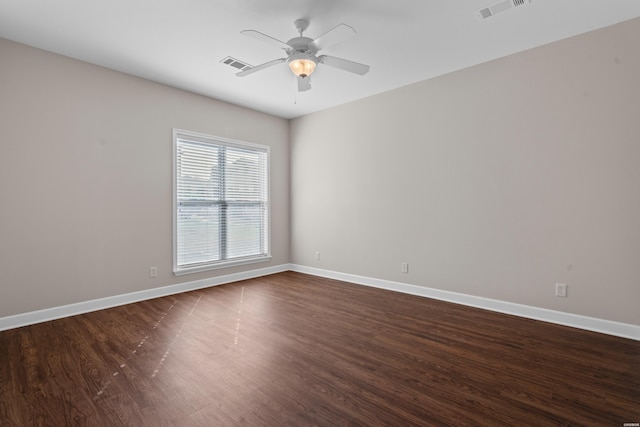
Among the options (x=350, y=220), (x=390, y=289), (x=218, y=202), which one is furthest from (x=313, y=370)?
(x=218, y=202)

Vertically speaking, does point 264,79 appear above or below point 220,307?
above

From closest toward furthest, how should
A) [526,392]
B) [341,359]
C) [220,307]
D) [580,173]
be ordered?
[526,392] < [341,359] < [580,173] < [220,307]

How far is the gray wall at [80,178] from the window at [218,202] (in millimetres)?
175

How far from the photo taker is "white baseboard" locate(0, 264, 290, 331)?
3023 mm

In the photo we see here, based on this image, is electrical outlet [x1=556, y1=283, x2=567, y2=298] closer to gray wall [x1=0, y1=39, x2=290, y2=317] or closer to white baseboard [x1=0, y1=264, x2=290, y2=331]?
white baseboard [x1=0, y1=264, x2=290, y2=331]

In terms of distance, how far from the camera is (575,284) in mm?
2971

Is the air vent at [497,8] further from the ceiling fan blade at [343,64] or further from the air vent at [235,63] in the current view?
the air vent at [235,63]

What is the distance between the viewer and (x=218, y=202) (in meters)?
4.72

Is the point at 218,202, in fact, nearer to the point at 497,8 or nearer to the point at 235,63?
the point at 235,63

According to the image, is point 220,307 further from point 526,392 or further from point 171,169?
point 526,392

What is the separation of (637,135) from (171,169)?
5.06 metres

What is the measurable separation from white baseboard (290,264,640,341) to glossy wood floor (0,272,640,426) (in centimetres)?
14

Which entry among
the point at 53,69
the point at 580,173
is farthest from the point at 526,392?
the point at 53,69

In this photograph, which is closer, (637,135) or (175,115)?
(637,135)
